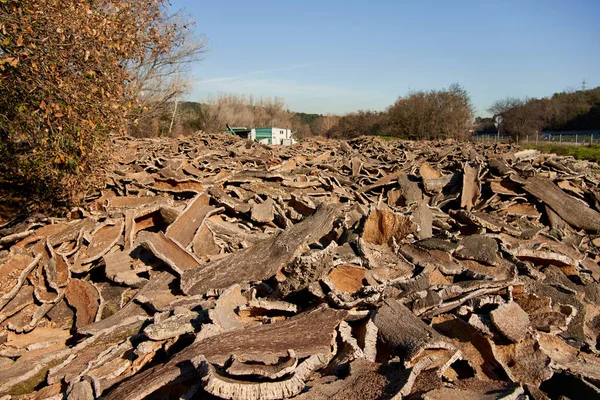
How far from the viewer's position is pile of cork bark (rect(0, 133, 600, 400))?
186 cm

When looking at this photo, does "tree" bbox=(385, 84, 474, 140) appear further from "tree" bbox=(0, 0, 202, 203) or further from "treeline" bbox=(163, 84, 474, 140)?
"tree" bbox=(0, 0, 202, 203)

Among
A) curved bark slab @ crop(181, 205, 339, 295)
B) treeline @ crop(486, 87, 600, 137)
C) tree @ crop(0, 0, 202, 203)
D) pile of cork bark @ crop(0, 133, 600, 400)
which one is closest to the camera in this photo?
pile of cork bark @ crop(0, 133, 600, 400)

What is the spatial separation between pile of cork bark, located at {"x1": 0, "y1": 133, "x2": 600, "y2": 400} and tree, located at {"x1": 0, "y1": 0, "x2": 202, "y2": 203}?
2.18 ft

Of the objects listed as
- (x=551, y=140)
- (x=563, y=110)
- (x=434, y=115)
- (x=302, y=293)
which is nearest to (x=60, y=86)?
(x=302, y=293)

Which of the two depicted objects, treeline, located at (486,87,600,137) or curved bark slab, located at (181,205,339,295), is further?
treeline, located at (486,87,600,137)

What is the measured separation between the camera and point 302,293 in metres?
2.56

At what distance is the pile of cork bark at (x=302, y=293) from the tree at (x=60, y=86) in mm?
663

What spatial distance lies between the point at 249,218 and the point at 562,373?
325 cm

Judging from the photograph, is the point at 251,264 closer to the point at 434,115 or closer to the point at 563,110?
the point at 434,115

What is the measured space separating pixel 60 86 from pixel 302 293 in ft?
9.51

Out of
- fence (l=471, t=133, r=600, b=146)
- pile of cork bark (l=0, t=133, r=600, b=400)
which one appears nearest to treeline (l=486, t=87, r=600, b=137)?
fence (l=471, t=133, r=600, b=146)

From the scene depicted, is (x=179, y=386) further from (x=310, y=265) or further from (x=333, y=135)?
(x=333, y=135)

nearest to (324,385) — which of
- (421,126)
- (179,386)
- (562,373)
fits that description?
(179,386)

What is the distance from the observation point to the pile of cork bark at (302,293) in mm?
1860
